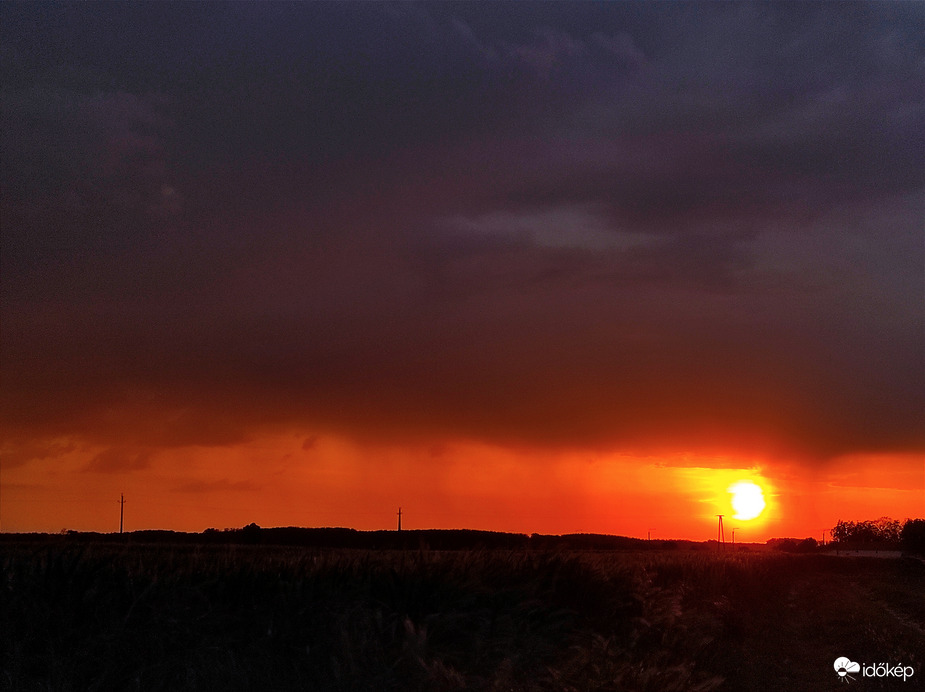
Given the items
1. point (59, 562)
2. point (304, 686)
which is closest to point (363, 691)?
point (304, 686)

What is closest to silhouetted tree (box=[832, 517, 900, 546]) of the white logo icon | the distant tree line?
the distant tree line

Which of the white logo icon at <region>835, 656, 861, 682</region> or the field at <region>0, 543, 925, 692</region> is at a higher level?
the field at <region>0, 543, 925, 692</region>

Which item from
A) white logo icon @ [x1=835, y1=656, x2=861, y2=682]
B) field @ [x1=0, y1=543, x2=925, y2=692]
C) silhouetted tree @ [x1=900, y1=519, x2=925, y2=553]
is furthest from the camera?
silhouetted tree @ [x1=900, y1=519, x2=925, y2=553]

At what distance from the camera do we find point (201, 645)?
1429 cm

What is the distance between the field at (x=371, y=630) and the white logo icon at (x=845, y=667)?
32 centimetres

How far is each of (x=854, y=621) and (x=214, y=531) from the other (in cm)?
7248

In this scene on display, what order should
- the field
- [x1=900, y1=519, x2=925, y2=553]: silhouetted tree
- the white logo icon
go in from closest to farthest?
the field → the white logo icon → [x1=900, y1=519, x2=925, y2=553]: silhouetted tree

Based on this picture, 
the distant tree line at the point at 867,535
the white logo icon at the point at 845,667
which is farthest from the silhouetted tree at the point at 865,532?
the white logo icon at the point at 845,667

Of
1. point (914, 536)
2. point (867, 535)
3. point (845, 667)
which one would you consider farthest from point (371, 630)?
point (867, 535)

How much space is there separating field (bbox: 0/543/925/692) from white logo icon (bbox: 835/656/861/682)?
32 centimetres

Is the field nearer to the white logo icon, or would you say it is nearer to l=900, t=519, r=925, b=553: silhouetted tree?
the white logo icon

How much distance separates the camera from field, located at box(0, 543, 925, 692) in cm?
1315

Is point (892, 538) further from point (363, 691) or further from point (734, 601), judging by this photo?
point (363, 691)

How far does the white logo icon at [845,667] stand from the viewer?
57.4 feet
